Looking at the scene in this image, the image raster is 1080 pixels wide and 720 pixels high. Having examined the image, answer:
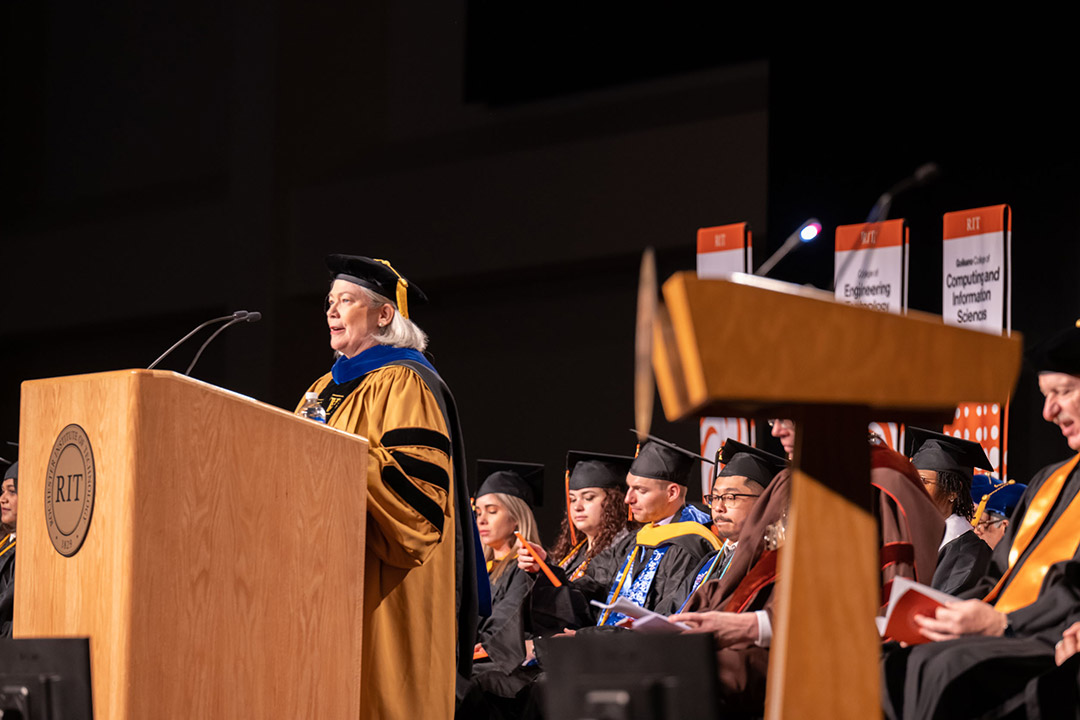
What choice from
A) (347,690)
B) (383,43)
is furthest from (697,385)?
(383,43)

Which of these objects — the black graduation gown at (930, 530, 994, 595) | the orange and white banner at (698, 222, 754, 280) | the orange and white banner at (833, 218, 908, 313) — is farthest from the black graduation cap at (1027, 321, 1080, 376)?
the orange and white banner at (698, 222, 754, 280)

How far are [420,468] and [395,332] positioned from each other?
0.57 meters

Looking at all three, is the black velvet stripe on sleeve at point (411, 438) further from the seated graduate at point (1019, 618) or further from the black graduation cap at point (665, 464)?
the black graduation cap at point (665, 464)

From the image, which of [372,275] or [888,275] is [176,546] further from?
[888,275]

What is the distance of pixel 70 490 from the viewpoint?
2.53 metres

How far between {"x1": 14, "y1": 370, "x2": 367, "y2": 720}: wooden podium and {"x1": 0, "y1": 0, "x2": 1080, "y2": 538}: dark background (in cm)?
473

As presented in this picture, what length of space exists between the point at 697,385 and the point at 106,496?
1426mm

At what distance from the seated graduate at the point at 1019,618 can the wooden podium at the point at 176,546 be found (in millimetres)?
1305

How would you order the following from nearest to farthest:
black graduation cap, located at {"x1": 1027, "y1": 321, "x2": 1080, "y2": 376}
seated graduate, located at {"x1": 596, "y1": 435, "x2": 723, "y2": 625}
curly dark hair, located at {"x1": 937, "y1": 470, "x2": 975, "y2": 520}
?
black graduation cap, located at {"x1": 1027, "y1": 321, "x2": 1080, "y2": 376} < curly dark hair, located at {"x1": 937, "y1": 470, "x2": 975, "y2": 520} < seated graduate, located at {"x1": 596, "y1": 435, "x2": 723, "y2": 625}

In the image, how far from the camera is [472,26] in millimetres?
8852

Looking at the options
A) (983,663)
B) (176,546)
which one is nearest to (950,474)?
(983,663)

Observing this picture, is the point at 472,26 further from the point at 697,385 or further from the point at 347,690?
the point at 697,385

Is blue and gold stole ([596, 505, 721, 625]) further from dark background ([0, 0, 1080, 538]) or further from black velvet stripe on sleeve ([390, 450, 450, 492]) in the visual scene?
dark background ([0, 0, 1080, 538])

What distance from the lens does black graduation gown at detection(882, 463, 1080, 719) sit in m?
Result: 2.33
